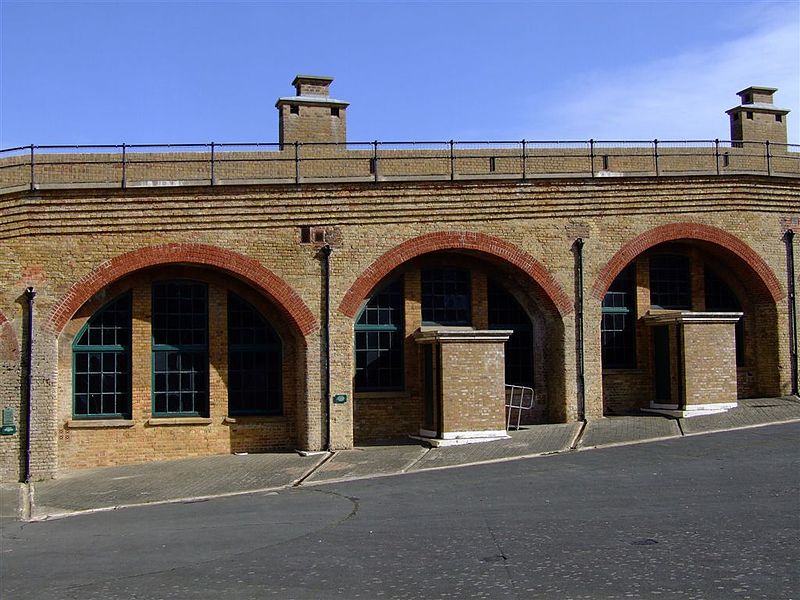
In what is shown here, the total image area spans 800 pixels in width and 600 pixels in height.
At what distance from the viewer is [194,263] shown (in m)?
19.9

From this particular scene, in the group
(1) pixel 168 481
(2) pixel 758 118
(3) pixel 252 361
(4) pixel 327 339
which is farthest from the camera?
(2) pixel 758 118

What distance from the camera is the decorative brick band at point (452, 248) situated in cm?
2034

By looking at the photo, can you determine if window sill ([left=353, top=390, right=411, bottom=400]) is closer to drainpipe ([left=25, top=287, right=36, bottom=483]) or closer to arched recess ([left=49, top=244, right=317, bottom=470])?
arched recess ([left=49, top=244, right=317, bottom=470])

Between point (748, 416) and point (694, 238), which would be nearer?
point (748, 416)

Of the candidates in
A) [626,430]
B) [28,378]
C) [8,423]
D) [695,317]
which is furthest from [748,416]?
[8,423]

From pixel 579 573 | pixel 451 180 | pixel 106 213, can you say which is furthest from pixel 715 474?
pixel 106 213

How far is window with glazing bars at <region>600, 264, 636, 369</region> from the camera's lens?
22406 millimetres

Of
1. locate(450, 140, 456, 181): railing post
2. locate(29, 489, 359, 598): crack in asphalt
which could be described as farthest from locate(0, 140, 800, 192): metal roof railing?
locate(29, 489, 359, 598): crack in asphalt

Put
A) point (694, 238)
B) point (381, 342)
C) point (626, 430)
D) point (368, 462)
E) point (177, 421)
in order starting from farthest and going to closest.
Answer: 1. point (694, 238)
2. point (381, 342)
3. point (177, 421)
4. point (626, 430)
5. point (368, 462)

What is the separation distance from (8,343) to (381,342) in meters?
7.95

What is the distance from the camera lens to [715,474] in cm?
1473

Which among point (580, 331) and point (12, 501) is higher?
point (580, 331)

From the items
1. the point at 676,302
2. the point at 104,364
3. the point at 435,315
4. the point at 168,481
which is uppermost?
the point at 676,302

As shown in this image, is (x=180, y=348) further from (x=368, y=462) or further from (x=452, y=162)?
(x=452, y=162)
